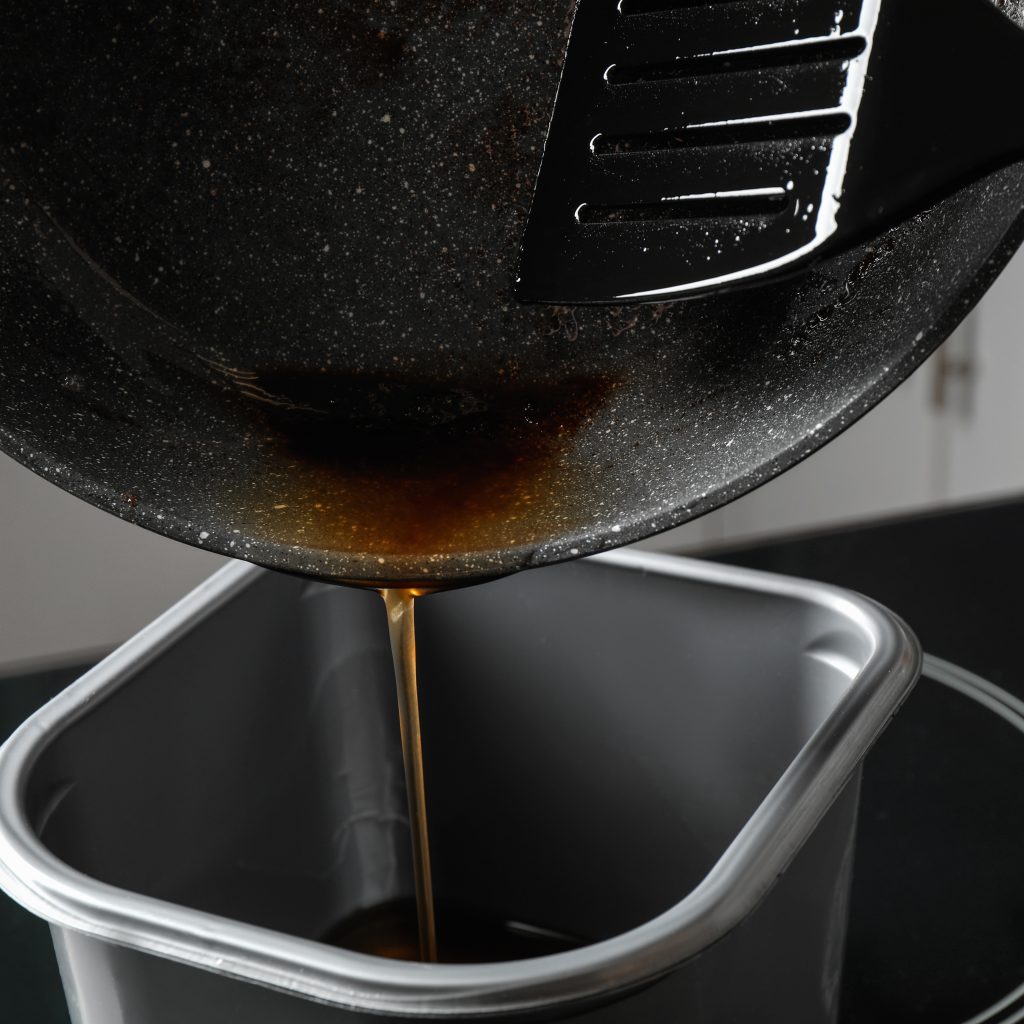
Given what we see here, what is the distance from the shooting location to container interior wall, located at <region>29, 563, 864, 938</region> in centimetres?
58

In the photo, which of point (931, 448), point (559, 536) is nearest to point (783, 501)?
point (931, 448)

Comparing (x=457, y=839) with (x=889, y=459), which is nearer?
(x=457, y=839)

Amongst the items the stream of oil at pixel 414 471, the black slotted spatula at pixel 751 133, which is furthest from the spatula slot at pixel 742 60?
the stream of oil at pixel 414 471

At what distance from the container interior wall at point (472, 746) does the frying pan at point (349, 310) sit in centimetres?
10

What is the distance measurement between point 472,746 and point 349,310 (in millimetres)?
226

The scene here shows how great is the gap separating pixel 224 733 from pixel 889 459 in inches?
43.9

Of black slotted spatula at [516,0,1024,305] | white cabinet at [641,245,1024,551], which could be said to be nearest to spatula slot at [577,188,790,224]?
black slotted spatula at [516,0,1024,305]

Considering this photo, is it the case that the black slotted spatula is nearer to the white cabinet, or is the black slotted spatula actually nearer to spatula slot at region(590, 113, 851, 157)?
spatula slot at region(590, 113, 851, 157)

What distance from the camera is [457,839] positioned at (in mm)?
699

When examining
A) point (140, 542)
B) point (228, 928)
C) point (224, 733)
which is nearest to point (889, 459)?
point (140, 542)

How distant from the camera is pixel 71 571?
1071mm

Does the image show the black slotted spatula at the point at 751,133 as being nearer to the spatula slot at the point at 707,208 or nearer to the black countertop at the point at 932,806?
the spatula slot at the point at 707,208

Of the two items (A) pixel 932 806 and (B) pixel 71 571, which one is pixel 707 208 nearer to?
(A) pixel 932 806

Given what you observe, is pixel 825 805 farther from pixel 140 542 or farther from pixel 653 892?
pixel 140 542
